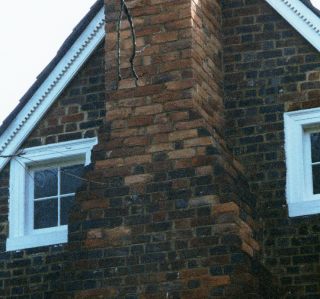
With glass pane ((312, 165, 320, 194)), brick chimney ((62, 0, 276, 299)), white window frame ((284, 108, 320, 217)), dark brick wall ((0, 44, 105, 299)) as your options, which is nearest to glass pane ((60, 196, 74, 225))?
dark brick wall ((0, 44, 105, 299))

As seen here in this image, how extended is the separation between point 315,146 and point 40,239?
335 cm

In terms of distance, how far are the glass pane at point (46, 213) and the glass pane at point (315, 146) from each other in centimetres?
309

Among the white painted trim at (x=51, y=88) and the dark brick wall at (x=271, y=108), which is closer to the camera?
the dark brick wall at (x=271, y=108)

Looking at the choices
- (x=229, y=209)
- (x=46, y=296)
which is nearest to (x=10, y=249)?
Result: (x=46, y=296)

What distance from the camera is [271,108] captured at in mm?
16125

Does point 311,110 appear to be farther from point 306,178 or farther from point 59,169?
point 59,169

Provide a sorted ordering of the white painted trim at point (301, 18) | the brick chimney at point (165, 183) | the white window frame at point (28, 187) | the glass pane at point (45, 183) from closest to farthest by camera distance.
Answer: the brick chimney at point (165, 183) < the white painted trim at point (301, 18) < the white window frame at point (28, 187) < the glass pane at point (45, 183)

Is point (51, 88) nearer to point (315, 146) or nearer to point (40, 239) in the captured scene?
point (40, 239)

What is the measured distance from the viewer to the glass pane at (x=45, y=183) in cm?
1683

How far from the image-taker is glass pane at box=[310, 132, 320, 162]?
1583cm

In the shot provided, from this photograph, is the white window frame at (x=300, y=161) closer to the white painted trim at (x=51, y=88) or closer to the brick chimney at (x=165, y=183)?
the brick chimney at (x=165, y=183)

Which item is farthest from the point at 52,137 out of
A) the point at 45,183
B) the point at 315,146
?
the point at 315,146

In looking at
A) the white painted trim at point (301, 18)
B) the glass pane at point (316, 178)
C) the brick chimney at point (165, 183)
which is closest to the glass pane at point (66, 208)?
the brick chimney at point (165, 183)

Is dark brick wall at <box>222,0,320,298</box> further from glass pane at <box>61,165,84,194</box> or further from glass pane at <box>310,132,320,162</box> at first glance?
glass pane at <box>61,165,84,194</box>
